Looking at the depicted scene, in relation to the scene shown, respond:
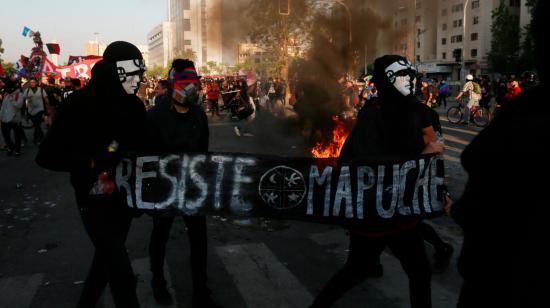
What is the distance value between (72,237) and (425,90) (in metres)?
16.6

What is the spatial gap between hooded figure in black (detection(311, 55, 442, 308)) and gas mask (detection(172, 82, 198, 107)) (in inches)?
51.7

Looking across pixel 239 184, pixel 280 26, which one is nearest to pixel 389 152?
pixel 239 184

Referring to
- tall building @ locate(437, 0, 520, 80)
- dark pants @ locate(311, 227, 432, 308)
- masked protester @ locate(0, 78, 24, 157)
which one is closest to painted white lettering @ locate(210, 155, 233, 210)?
dark pants @ locate(311, 227, 432, 308)

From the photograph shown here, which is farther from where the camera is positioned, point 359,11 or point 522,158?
point 359,11

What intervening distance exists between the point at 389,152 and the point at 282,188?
893mm

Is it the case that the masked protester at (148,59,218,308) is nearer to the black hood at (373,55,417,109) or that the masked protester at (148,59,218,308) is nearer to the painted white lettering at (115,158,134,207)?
the painted white lettering at (115,158,134,207)

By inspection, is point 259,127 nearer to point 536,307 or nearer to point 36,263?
point 36,263

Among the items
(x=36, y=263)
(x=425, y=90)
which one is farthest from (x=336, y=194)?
(x=425, y=90)

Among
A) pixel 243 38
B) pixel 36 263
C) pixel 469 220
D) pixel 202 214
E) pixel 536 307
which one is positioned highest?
pixel 243 38

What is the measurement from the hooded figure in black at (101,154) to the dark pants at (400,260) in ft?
3.94

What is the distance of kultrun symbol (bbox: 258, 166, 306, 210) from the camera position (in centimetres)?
354

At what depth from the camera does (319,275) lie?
4309 millimetres

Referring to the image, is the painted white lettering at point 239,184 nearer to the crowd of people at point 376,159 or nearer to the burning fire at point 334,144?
the crowd of people at point 376,159

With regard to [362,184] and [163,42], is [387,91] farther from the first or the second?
[163,42]
